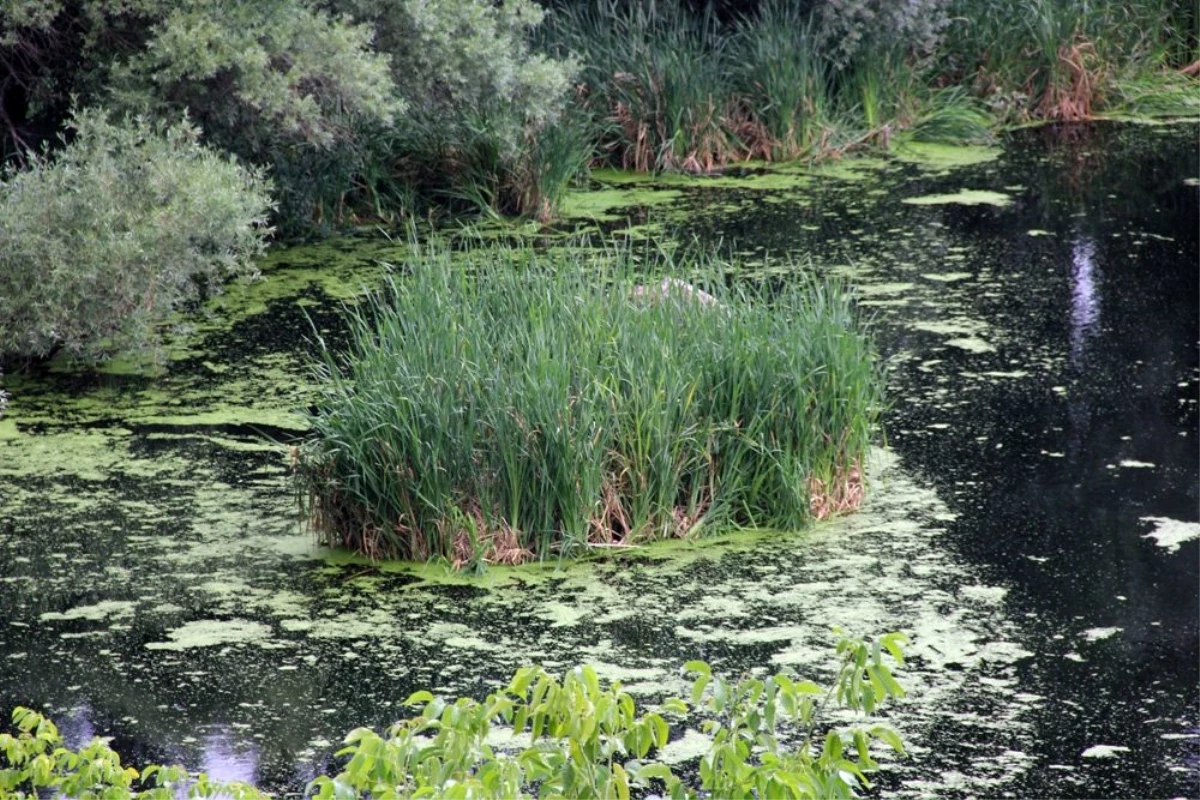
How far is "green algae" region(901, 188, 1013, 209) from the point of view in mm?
8508

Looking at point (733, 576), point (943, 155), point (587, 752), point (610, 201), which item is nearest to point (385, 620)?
point (733, 576)

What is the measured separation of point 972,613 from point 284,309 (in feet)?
11.7

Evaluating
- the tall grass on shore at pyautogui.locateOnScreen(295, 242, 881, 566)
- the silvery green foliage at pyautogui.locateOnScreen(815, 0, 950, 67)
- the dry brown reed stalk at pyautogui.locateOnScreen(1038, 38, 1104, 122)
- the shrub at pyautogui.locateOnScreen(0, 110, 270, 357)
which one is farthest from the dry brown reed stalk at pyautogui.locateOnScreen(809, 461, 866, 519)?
the dry brown reed stalk at pyautogui.locateOnScreen(1038, 38, 1104, 122)

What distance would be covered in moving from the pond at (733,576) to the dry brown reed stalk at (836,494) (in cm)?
7

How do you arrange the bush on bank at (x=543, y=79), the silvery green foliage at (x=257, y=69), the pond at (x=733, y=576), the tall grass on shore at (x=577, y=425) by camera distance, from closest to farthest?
the pond at (x=733, y=576) < the tall grass on shore at (x=577, y=425) < the silvery green foliage at (x=257, y=69) < the bush on bank at (x=543, y=79)

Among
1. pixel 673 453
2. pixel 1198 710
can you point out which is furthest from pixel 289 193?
pixel 1198 710

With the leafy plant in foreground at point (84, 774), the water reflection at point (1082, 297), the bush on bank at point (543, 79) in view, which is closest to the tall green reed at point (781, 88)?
the bush on bank at point (543, 79)

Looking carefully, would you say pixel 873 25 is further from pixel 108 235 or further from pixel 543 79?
pixel 108 235

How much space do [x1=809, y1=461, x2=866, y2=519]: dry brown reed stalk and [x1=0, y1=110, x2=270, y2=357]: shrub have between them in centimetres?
243

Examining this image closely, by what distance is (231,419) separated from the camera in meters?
5.75

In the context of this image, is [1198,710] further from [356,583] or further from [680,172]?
[680,172]

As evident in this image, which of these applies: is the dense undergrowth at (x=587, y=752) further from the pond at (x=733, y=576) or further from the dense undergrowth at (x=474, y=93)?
the dense undergrowth at (x=474, y=93)

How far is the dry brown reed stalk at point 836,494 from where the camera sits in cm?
498

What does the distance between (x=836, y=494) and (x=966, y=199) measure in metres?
3.91
